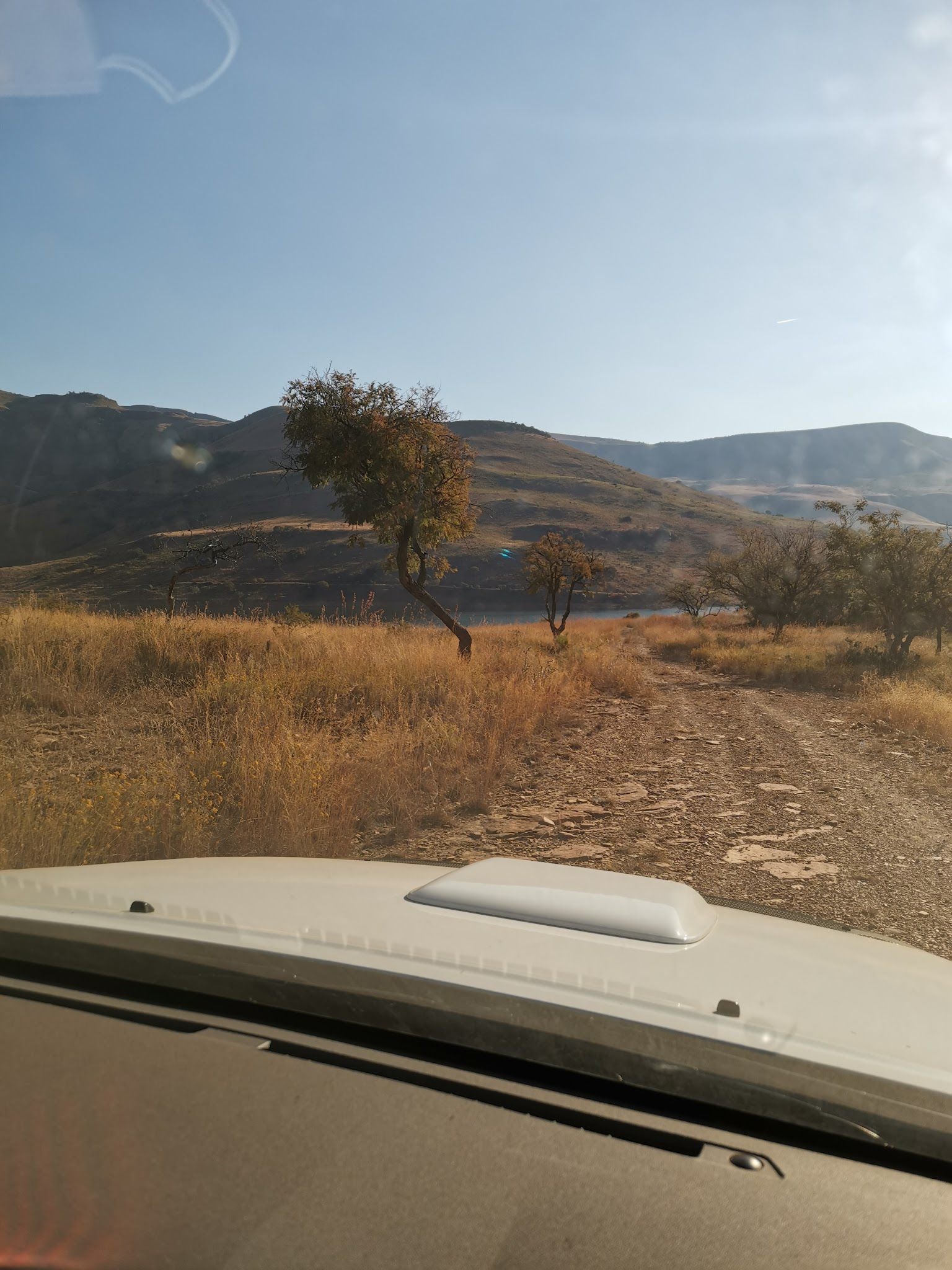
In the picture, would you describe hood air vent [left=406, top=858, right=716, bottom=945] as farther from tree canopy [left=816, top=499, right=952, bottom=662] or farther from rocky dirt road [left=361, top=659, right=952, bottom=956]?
tree canopy [left=816, top=499, right=952, bottom=662]

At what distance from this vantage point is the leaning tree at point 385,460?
51.7ft

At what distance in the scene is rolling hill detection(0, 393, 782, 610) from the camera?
230ft

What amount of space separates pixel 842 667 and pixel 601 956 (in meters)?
17.4

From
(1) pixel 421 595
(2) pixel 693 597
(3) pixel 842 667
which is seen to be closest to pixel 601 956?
(1) pixel 421 595

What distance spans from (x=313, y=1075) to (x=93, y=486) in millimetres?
169841

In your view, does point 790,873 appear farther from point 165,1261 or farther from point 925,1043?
point 165,1261

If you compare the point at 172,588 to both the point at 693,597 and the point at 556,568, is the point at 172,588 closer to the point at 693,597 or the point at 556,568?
the point at 556,568

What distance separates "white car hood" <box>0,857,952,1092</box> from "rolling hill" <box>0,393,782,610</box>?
76.1ft

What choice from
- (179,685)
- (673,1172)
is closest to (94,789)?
(179,685)

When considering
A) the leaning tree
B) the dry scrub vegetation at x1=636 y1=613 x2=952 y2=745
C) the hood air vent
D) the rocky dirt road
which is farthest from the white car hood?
the leaning tree

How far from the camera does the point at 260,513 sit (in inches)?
4668

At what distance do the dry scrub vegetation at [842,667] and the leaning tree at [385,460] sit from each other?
7248 mm

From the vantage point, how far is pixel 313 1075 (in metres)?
1.58

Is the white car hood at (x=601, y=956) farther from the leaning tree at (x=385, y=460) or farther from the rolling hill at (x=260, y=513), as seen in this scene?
the rolling hill at (x=260, y=513)
